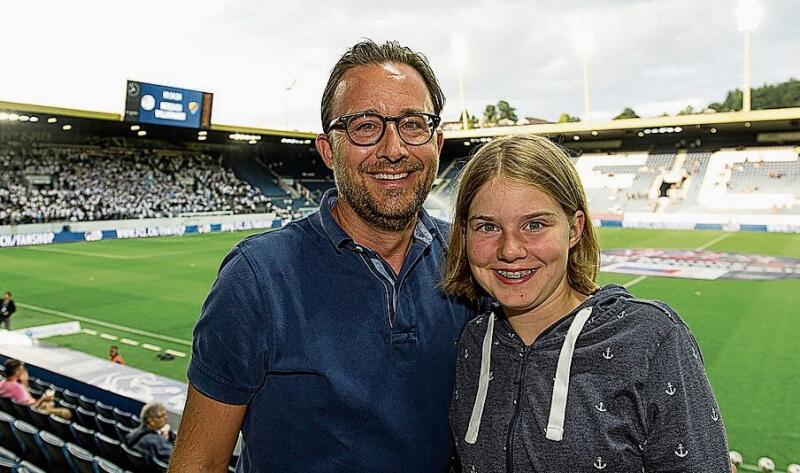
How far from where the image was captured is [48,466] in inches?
226

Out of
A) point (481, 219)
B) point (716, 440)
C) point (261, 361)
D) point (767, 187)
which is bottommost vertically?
point (716, 440)

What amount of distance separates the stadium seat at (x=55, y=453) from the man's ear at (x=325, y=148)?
411 cm

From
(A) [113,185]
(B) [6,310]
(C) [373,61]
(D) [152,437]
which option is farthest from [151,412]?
(A) [113,185]

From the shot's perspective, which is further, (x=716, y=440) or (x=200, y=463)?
A: (x=200, y=463)

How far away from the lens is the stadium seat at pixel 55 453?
17.7ft

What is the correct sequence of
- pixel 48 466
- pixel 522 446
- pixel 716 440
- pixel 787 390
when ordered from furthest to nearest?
pixel 787 390 < pixel 48 466 < pixel 522 446 < pixel 716 440

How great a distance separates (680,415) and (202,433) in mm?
1536

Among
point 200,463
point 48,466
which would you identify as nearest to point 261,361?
point 200,463

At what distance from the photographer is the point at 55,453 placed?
5.48 metres

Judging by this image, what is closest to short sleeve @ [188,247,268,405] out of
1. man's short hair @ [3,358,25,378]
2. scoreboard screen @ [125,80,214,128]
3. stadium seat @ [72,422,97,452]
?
stadium seat @ [72,422,97,452]

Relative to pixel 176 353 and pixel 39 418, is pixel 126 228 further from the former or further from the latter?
pixel 39 418

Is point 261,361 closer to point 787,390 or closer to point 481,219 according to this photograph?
point 481,219

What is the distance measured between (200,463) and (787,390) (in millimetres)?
11154

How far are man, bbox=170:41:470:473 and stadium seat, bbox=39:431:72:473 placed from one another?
3811mm
